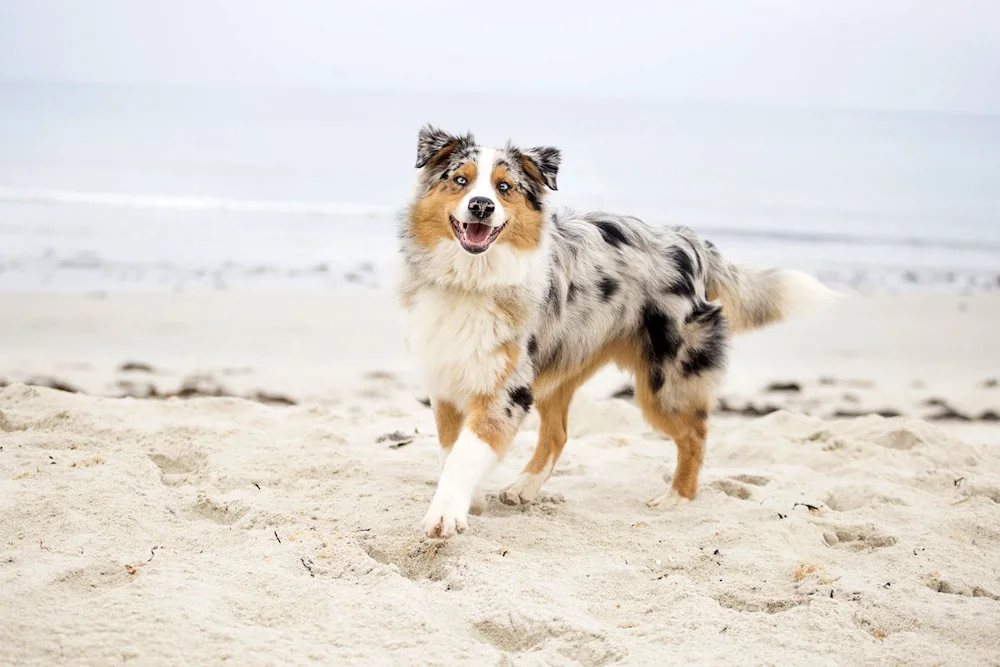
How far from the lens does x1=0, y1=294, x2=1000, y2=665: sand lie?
2.89 metres

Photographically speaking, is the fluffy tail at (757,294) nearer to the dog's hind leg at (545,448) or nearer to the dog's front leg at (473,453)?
the dog's hind leg at (545,448)

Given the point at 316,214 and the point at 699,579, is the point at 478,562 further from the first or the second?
the point at 316,214

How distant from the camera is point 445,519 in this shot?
12.1ft

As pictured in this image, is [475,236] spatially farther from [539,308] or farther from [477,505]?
[477,505]

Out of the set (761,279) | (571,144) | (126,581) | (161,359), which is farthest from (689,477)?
(571,144)

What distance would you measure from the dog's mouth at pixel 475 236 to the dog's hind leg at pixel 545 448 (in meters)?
1.04

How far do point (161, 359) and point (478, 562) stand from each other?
508cm

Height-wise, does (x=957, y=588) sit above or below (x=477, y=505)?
above

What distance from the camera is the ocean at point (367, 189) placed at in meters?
13.1

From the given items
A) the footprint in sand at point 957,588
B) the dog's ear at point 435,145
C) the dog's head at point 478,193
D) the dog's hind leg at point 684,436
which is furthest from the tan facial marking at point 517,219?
the footprint in sand at point 957,588

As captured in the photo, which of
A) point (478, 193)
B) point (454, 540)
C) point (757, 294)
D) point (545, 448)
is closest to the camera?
point (454, 540)

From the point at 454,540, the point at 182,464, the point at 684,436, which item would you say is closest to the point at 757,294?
the point at 684,436

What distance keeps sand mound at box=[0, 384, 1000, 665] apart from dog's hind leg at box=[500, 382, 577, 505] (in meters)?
0.11

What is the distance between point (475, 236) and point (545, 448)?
1.33 metres
